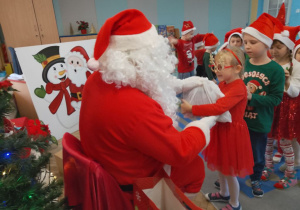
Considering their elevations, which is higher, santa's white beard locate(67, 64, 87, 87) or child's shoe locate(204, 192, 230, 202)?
santa's white beard locate(67, 64, 87, 87)

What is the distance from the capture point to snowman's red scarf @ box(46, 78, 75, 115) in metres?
2.71

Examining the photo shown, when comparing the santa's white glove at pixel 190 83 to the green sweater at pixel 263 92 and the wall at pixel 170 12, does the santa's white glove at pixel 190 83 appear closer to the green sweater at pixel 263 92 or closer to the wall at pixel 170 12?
the green sweater at pixel 263 92

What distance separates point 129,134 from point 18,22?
485 cm

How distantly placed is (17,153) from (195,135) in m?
0.73

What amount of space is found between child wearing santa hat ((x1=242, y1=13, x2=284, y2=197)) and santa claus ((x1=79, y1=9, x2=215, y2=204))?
0.81 metres

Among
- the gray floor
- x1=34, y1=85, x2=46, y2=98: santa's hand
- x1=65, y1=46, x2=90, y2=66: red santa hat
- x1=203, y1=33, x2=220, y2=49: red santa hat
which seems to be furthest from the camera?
x1=203, y1=33, x2=220, y2=49: red santa hat

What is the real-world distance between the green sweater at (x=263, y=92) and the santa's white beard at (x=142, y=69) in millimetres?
861

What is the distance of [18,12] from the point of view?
4383 millimetres

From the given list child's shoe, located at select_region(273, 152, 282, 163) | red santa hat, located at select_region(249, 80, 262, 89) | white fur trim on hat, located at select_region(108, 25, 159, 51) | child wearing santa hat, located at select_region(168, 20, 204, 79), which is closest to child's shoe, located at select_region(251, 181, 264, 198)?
child's shoe, located at select_region(273, 152, 282, 163)

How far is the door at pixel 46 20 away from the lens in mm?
4528

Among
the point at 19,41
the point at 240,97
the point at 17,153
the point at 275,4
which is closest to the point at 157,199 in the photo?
the point at 17,153

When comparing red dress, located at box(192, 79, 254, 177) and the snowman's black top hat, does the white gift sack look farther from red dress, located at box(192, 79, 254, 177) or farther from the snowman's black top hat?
the snowman's black top hat

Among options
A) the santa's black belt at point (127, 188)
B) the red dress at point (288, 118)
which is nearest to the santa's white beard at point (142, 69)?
the santa's black belt at point (127, 188)

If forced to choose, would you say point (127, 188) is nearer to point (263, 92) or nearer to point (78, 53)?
point (263, 92)
